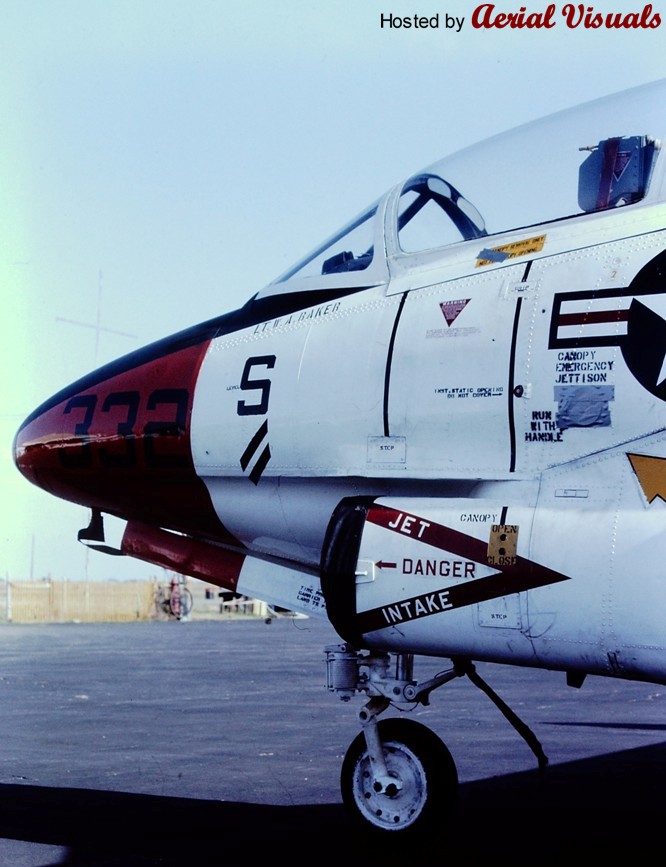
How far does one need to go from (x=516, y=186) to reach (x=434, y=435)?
1.48 m

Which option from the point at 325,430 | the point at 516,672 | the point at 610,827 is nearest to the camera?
the point at 325,430

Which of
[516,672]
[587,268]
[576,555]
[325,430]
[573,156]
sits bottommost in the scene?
[516,672]

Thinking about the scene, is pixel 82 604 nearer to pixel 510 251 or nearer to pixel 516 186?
pixel 516 186

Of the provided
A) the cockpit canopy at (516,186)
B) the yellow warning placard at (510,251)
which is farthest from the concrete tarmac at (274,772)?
the cockpit canopy at (516,186)

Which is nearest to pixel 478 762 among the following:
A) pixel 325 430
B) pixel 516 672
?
pixel 325 430

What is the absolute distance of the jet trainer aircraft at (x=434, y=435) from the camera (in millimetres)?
6027

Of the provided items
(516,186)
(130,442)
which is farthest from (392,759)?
(516,186)

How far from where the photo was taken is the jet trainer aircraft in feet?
19.8

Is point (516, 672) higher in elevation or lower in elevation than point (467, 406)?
lower

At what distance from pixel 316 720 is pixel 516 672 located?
9.08 meters

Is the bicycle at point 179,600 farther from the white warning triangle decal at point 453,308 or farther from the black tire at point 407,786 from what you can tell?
the white warning triangle decal at point 453,308

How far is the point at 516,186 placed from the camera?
6.90 m

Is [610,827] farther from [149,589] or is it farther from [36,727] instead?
[149,589]

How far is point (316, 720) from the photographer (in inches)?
535
